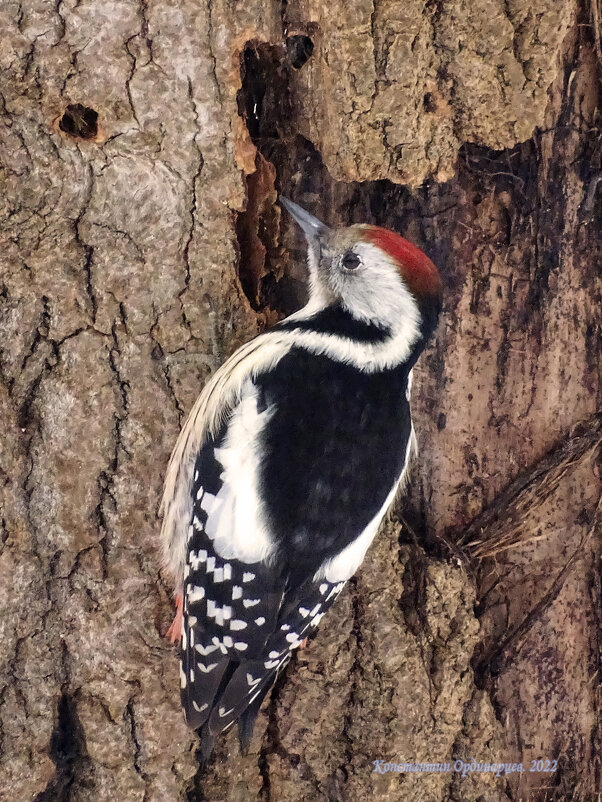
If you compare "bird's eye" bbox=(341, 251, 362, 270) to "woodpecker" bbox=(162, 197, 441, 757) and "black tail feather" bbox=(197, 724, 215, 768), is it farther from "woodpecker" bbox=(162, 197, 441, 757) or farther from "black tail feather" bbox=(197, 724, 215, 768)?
"black tail feather" bbox=(197, 724, 215, 768)

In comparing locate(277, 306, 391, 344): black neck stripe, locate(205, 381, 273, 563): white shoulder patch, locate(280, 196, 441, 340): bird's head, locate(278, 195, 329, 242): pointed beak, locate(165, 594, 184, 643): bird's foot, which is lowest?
locate(165, 594, 184, 643): bird's foot

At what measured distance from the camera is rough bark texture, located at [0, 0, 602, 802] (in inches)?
76.2

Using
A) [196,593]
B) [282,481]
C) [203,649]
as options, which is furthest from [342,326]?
[203,649]

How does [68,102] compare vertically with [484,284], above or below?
above

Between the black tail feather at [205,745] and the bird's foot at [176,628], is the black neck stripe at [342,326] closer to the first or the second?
the bird's foot at [176,628]

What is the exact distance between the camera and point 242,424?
6.52 ft

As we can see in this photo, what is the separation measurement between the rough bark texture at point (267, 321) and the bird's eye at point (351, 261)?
153mm

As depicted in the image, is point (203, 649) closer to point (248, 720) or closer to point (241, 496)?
point (248, 720)

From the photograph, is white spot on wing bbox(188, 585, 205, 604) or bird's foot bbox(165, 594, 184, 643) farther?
bird's foot bbox(165, 594, 184, 643)

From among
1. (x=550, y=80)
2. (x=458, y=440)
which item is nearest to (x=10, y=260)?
(x=458, y=440)

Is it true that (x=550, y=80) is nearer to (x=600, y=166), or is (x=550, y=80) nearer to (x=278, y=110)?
(x=600, y=166)

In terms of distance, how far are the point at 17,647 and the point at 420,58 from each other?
179 cm

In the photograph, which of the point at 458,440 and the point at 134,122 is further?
the point at 458,440

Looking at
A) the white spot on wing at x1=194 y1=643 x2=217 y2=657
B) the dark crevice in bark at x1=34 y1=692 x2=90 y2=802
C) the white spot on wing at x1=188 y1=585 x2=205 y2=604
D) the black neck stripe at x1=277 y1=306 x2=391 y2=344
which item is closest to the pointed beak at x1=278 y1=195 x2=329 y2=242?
the black neck stripe at x1=277 y1=306 x2=391 y2=344
